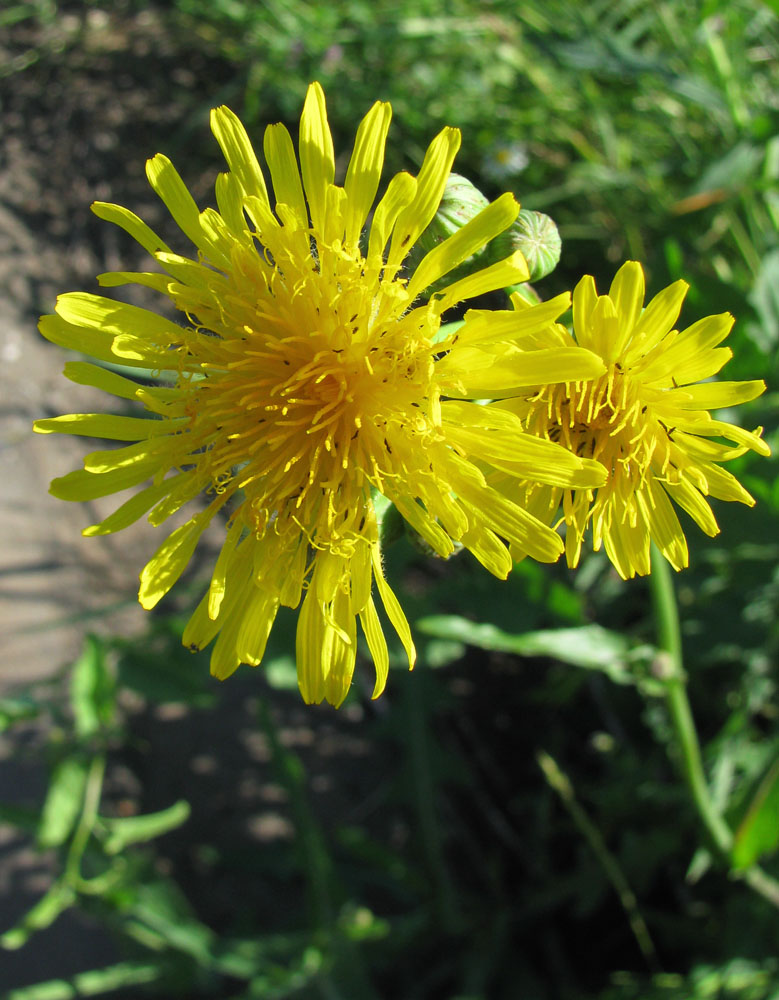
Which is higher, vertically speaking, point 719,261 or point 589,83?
point 589,83

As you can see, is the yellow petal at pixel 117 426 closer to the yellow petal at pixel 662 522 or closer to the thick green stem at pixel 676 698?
the yellow petal at pixel 662 522

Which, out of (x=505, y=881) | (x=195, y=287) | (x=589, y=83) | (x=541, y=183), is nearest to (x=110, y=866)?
(x=505, y=881)

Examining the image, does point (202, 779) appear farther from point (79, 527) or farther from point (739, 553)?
point (739, 553)

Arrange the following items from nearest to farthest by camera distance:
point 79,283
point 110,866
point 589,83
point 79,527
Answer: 1. point 110,866
2. point 589,83
3. point 79,527
4. point 79,283

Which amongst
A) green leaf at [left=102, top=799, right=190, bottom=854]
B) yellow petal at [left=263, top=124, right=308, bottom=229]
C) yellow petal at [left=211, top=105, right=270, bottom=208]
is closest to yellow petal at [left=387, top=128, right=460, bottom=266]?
yellow petal at [left=263, top=124, right=308, bottom=229]

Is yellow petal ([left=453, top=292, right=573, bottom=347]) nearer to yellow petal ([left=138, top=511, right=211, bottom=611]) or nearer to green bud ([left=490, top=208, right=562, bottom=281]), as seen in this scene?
green bud ([left=490, top=208, right=562, bottom=281])

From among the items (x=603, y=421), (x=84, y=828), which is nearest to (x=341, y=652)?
(x=603, y=421)
